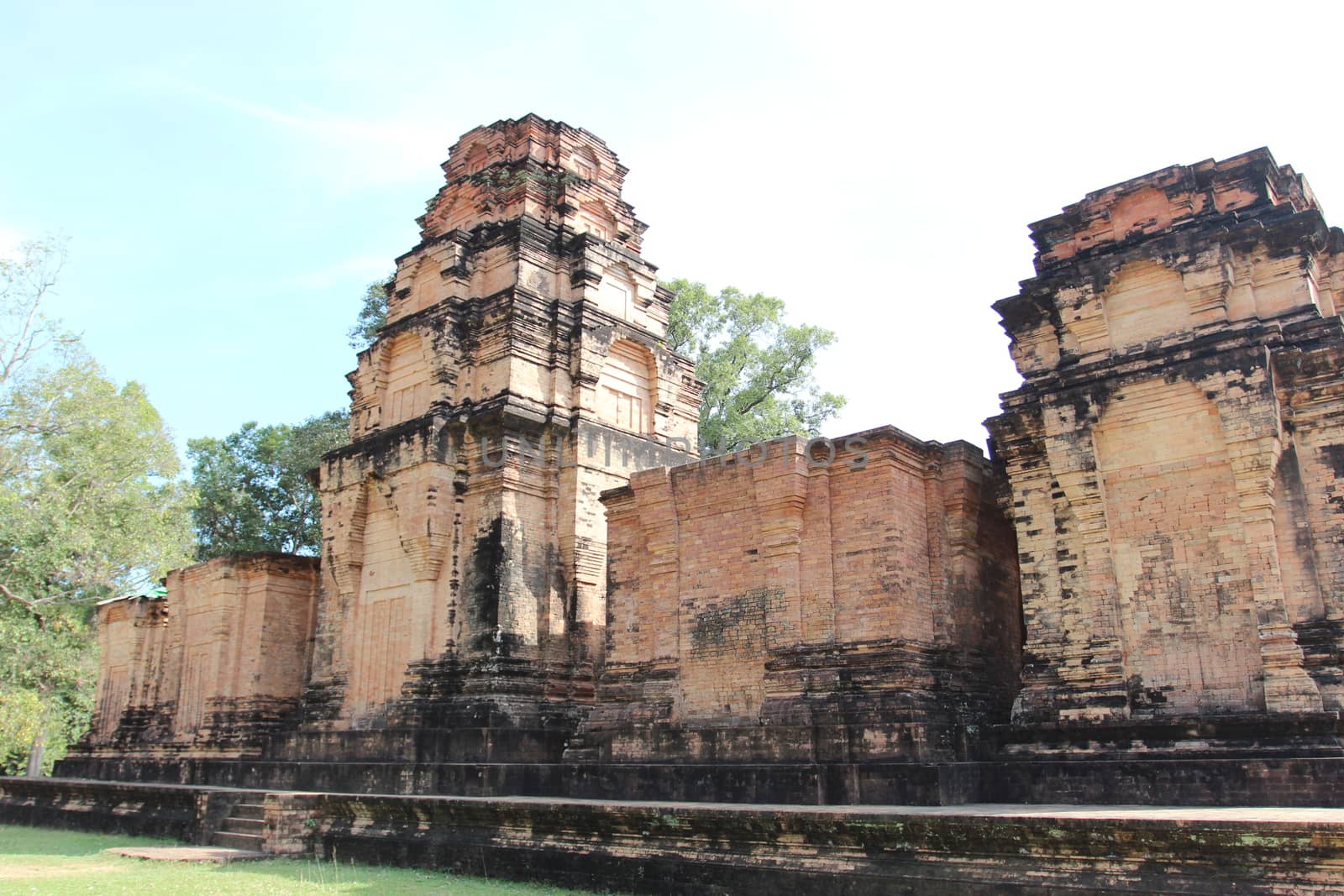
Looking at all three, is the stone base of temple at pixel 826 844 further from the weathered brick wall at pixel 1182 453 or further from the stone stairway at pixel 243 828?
the weathered brick wall at pixel 1182 453

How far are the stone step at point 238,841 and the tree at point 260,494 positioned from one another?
17330 mm

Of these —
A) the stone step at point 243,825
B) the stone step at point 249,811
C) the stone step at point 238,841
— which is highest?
the stone step at point 249,811

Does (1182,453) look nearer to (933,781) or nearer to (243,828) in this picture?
(933,781)

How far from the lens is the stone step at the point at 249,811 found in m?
14.3

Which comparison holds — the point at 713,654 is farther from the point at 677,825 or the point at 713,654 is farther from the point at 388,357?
the point at 388,357

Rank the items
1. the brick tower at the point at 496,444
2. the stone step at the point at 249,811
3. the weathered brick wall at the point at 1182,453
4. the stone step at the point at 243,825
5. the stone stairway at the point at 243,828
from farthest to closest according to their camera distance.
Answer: the brick tower at the point at 496,444 < the stone step at the point at 249,811 < the stone step at the point at 243,825 < the stone stairway at the point at 243,828 < the weathered brick wall at the point at 1182,453

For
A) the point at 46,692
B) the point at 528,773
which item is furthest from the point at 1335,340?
the point at 46,692

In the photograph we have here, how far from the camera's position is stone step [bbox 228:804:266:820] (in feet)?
46.9

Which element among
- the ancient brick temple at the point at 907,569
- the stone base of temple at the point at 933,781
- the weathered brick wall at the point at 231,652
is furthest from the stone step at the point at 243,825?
the weathered brick wall at the point at 231,652

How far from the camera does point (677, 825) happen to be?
32.2 ft

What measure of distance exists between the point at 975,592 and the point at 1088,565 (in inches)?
61.1

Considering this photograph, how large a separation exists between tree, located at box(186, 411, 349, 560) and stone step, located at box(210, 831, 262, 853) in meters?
17.3

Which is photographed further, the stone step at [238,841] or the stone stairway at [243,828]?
the stone stairway at [243,828]

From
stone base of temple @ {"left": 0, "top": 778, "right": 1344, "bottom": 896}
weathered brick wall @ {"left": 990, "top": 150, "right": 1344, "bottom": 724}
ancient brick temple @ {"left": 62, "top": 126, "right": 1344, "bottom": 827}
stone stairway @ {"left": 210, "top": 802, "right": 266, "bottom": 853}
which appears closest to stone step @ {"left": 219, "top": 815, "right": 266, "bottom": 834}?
stone stairway @ {"left": 210, "top": 802, "right": 266, "bottom": 853}
